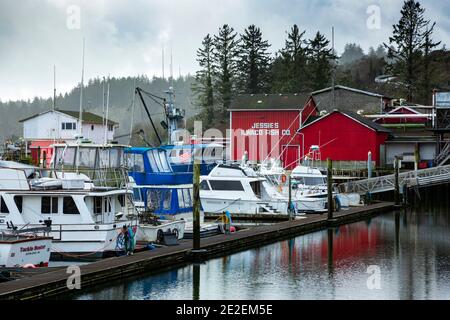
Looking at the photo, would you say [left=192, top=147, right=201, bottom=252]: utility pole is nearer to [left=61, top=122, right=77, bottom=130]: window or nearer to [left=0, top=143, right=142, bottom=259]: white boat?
[left=0, top=143, right=142, bottom=259]: white boat

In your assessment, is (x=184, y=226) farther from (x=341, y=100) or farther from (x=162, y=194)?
(x=341, y=100)

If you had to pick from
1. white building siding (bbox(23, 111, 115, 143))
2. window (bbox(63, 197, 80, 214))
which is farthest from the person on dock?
white building siding (bbox(23, 111, 115, 143))

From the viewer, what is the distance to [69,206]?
28094 millimetres

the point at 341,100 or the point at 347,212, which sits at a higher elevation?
the point at 341,100

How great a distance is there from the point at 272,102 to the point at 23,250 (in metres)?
52.1

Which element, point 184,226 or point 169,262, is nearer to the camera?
point 169,262

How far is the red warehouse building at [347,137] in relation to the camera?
65.6 m

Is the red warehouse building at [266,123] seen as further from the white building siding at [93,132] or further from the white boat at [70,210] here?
the white boat at [70,210]

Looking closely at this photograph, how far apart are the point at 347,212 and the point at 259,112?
28.2 metres

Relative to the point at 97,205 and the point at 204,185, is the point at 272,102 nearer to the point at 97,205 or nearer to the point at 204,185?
the point at 204,185

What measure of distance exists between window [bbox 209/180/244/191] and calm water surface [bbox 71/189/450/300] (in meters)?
6.89

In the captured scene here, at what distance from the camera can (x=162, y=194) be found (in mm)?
36375
